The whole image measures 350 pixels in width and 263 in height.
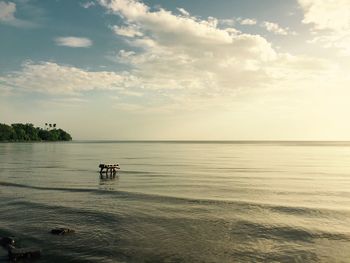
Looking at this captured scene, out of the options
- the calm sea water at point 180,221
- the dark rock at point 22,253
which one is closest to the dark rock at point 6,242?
the calm sea water at point 180,221

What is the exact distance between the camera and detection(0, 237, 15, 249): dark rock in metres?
16.1

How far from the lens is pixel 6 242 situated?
1642cm

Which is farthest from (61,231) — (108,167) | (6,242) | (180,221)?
(108,167)

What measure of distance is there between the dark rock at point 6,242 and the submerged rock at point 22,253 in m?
1.07

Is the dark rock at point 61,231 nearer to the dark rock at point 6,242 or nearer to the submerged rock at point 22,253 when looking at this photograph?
the dark rock at point 6,242

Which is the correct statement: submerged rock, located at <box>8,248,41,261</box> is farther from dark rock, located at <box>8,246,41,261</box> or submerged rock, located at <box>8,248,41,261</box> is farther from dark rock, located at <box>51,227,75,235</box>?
dark rock, located at <box>51,227,75,235</box>

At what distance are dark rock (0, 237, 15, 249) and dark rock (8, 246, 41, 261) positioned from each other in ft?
3.52

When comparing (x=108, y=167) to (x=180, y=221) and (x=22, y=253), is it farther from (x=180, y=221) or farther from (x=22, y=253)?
(x=22, y=253)

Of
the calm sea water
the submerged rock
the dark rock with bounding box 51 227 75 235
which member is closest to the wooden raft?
the calm sea water

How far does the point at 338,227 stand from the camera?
21.1 metres

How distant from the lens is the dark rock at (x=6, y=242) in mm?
16105

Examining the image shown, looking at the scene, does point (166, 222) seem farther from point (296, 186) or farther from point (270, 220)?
point (296, 186)

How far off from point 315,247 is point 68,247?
11781 millimetres

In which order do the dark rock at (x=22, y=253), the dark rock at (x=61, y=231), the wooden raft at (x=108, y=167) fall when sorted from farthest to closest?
the wooden raft at (x=108, y=167), the dark rock at (x=61, y=231), the dark rock at (x=22, y=253)
